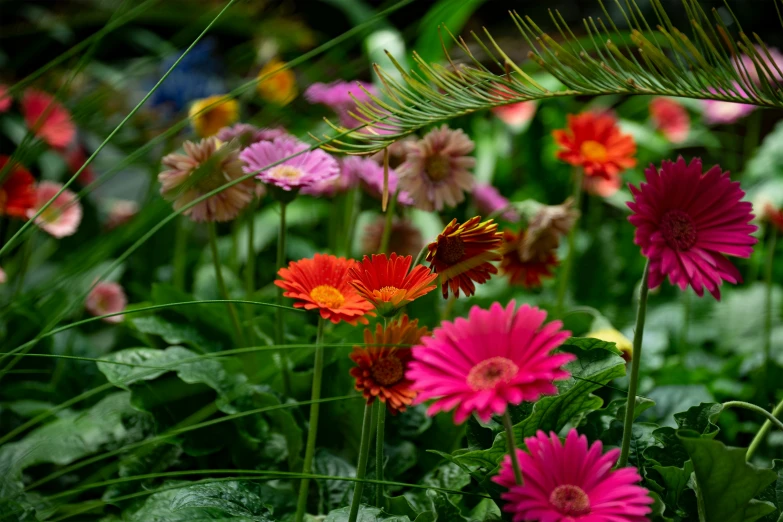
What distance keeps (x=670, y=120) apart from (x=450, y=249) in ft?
4.76

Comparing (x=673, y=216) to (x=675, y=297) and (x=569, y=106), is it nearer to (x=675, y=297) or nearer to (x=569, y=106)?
(x=675, y=297)

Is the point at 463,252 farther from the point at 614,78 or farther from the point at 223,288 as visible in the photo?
the point at 223,288

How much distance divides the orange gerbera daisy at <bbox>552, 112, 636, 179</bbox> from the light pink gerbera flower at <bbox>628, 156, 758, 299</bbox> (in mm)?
415

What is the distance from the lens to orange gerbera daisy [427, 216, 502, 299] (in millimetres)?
551

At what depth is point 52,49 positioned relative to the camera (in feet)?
7.40

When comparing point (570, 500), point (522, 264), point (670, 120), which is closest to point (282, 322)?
point (522, 264)

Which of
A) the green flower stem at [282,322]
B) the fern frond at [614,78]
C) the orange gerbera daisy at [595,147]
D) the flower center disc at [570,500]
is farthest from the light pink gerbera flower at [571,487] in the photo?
the orange gerbera daisy at [595,147]

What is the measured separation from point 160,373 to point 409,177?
0.32m

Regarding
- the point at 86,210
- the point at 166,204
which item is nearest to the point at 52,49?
the point at 86,210

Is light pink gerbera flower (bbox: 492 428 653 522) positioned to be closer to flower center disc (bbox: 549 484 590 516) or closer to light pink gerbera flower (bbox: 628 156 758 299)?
flower center disc (bbox: 549 484 590 516)

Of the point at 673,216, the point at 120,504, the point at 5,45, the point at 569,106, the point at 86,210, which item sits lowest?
the point at 120,504

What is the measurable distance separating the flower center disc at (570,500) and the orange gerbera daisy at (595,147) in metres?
0.54

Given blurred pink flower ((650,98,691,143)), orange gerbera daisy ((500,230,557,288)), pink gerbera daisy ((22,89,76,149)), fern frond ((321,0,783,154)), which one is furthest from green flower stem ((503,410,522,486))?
blurred pink flower ((650,98,691,143))

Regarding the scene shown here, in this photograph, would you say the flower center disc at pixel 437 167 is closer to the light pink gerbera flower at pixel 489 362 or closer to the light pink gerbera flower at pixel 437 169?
the light pink gerbera flower at pixel 437 169
